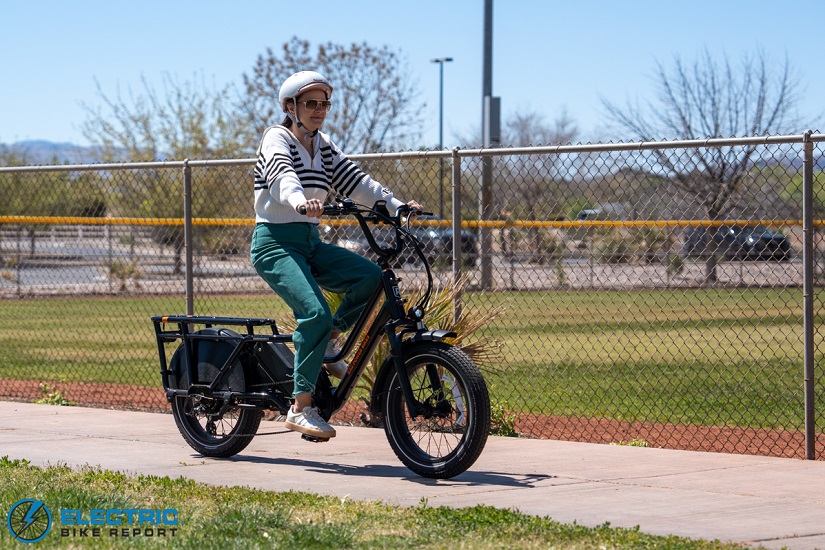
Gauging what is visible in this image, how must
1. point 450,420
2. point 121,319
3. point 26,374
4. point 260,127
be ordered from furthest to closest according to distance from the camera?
1. point 260,127
2. point 121,319
3. point 26,374
4. point 450,420

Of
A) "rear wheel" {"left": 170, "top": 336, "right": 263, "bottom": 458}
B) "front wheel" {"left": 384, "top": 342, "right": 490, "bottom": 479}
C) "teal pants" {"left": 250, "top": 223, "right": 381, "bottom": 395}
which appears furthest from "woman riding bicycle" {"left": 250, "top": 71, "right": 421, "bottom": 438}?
"rear wheel" {"left": 170, "top": 336, "right": 263, "bottom": 458}

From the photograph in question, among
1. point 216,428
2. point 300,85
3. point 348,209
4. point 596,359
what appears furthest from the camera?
point 596,359

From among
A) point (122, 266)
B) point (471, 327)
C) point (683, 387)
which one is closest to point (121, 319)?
point (122, 266)

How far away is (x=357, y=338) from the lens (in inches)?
295

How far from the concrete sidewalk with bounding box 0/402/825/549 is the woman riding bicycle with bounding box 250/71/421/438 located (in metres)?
0.51

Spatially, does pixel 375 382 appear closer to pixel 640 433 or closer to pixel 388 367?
pixel 388 367

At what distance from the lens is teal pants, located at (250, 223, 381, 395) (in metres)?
7.29

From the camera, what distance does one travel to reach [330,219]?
11492 mm

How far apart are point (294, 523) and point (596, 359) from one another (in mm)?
9912

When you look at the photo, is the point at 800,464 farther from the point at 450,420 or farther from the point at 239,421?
the point at 239,421

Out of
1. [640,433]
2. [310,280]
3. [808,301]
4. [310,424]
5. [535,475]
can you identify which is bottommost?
[640,433]

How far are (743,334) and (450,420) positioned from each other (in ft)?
35.6

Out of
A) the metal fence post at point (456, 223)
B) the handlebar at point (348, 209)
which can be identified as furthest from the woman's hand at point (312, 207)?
the metal fence post at point (456, 223)

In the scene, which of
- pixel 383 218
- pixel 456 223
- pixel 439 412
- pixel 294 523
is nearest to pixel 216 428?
pixel 439 412
